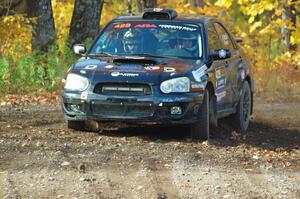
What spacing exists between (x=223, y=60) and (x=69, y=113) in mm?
2459

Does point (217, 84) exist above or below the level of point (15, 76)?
above

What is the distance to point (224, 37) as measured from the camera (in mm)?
12852

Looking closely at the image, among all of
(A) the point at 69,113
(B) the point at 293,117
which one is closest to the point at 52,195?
(A) the point at 69,113

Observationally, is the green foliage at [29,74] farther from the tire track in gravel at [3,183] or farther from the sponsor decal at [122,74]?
the tire track in gravel at [3,183]

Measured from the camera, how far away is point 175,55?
1139cm

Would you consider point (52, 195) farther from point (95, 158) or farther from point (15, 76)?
point (15, 76)

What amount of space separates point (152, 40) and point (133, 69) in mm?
1123

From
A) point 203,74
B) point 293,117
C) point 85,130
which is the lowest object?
point 293,117

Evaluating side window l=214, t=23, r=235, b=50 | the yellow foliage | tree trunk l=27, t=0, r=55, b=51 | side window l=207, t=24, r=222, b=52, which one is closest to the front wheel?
side window l=207, t=24, r=222, b=52

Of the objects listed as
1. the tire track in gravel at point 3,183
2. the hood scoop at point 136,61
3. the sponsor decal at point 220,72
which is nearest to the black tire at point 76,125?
the hood scoop at point 136,61

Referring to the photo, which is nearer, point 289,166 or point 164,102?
point 289,166

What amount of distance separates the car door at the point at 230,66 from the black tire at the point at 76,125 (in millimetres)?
2123

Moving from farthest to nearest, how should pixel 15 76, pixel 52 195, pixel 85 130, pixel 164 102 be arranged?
pixel 15 76 < pixel 85 130 < pixel 164 102 < pixel 52 195

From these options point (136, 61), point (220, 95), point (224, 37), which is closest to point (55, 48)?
point (224, 37)
